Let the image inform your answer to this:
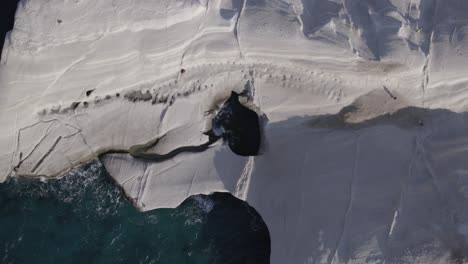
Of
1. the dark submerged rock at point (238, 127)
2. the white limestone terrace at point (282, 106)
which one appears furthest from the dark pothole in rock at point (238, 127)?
the white limestone terrace at point (282, 106)

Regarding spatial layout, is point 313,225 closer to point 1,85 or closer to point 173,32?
point 173,32

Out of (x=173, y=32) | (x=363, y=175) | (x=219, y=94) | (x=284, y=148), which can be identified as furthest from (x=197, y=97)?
(x=363, y=175)

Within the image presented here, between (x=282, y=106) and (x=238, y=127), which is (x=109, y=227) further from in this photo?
(x=282, y=106)

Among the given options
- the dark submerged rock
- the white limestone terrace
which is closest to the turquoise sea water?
the white limestone terrace

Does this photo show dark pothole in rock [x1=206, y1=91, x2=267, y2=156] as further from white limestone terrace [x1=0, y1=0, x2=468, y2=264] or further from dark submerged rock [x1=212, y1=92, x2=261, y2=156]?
white limestone terrace [x1=0, y1=0, x2=468, y2=264]

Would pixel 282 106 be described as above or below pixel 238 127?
above

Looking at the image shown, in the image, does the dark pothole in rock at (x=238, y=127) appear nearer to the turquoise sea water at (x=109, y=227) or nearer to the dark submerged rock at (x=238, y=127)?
the dark submerged rock at (x=238, y=127)

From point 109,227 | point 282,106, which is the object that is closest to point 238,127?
point 282,106
